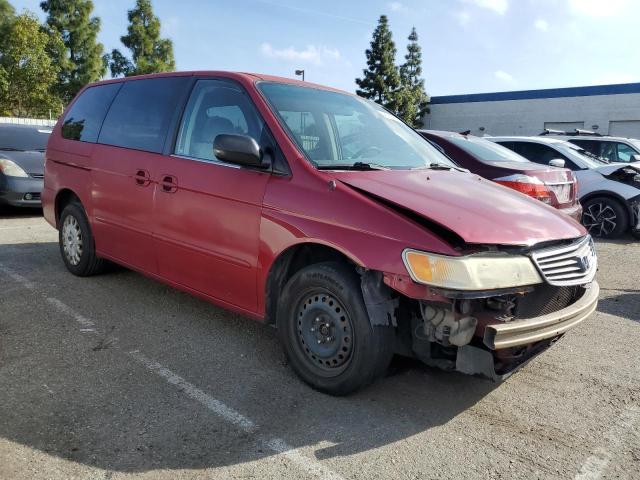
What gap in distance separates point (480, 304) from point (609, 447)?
98 cm

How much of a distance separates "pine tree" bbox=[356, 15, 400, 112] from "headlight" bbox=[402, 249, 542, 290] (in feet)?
146

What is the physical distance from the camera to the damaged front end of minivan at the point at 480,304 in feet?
8.77

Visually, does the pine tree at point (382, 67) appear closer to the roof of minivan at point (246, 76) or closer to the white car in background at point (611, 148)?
the white car in background at point (611, 148)

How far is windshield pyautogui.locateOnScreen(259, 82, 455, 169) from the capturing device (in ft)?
11.6

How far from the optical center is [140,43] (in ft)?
124

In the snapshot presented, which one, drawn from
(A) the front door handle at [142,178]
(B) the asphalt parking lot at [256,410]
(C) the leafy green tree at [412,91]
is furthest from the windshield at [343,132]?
(C) the leafy green tree at [412,91]

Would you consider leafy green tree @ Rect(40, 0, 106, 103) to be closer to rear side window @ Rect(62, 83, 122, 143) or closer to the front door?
rear side window @ Rect(62, 83, 122, 143)

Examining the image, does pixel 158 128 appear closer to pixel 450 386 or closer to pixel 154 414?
pixel 154 414

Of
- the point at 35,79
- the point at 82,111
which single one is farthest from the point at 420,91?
the point at 82,111

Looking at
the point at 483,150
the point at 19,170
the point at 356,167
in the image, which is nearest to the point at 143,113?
the point at 356,167

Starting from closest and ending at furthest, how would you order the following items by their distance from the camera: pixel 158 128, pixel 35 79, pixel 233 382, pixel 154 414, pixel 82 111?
pixel 154 414 < pixel 233 382 < pixel 158 128 < pixel 82 111 < pixel 35 79

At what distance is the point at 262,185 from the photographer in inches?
134

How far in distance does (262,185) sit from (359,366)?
1.27 metres

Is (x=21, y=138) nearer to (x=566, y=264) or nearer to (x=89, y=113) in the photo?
(x=89, y=113)
